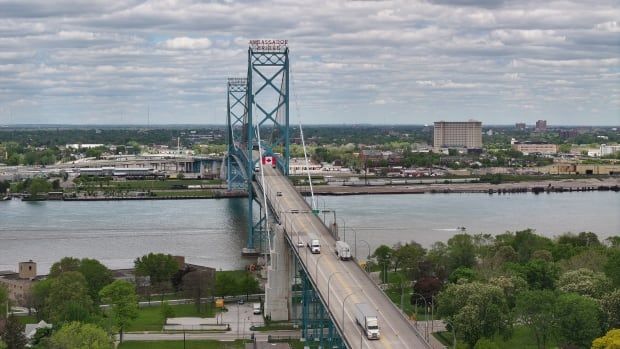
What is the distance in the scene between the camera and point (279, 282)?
22.6 m

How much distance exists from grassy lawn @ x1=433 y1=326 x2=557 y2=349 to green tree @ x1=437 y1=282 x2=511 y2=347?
0.41 meters

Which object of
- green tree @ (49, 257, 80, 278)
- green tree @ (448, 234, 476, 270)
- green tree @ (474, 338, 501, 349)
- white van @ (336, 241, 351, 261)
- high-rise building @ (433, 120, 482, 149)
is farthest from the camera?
high-rise building @ (433, 120, 482, 149)

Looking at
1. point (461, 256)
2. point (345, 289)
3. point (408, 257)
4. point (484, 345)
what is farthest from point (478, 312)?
point (408, 257)

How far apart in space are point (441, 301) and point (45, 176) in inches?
2189

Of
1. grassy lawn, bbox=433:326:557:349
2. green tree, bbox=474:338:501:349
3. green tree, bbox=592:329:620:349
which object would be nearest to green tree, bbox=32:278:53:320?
grassy lawn, bbox=433:326:557:349

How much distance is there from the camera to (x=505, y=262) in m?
26.7

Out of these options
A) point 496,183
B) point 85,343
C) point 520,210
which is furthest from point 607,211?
point 85,343

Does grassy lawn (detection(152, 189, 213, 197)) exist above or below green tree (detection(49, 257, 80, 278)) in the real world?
below

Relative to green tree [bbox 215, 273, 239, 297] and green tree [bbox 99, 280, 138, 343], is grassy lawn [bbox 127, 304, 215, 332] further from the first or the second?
green tree [bbox 215, 273, 239, 297]

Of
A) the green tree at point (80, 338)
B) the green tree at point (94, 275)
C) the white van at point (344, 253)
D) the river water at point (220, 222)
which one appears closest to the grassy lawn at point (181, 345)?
the green tree at point (80, 338)

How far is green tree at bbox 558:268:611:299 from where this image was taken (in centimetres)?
2073

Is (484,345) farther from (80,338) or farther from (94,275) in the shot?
(94,275)

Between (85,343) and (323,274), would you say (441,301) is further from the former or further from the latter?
(85,343)

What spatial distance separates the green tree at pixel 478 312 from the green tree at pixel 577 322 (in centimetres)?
117
